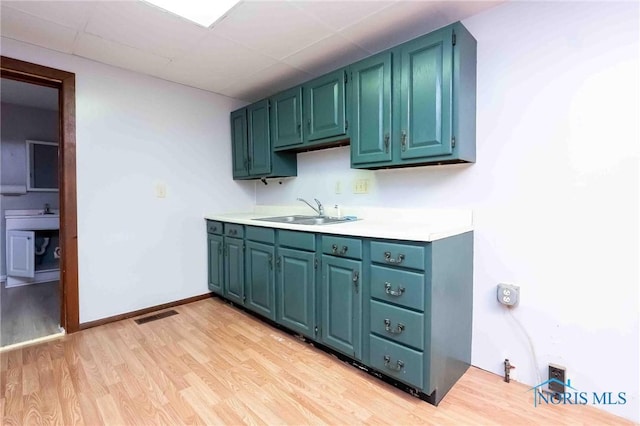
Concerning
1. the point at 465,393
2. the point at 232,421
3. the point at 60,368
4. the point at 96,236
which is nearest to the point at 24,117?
the point at 96,236

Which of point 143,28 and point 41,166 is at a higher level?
point 143,28

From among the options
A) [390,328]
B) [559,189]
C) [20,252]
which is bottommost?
[390,328]

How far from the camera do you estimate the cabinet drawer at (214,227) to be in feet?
9.73

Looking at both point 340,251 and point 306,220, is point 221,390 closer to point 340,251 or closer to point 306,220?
point 340,251

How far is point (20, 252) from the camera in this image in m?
3.69

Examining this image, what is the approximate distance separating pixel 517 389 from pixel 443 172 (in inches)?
52.3

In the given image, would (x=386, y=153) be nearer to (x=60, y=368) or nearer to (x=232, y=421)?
(x=232, y=421)

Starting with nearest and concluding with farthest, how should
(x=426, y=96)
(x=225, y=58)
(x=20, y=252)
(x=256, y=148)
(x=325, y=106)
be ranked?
1. (x=426, y=96)
2. (x=325, y=106)
3. (x=225, y=58)
4. (x=256, y=148)
5. (x=20, y=252)

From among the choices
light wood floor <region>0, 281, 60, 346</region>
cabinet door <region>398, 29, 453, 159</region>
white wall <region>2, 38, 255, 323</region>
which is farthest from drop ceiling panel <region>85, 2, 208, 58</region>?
light wood floor <region>0, 281, 60, 346</region>

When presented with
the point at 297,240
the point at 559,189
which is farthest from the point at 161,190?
the point at 559,189

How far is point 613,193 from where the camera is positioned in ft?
4.72

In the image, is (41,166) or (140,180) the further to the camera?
(41,166)

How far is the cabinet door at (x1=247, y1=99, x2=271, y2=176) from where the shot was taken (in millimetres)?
2824

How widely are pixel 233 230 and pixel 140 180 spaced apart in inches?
37.9
